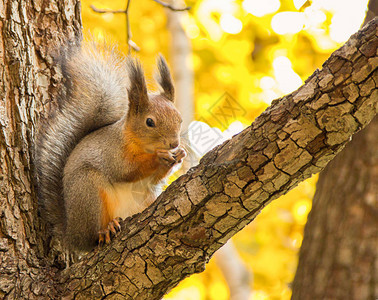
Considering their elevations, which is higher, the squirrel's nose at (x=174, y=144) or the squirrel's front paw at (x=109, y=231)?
the squirrel's nose at (x=174, y=144)

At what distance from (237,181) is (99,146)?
1121 millimetres

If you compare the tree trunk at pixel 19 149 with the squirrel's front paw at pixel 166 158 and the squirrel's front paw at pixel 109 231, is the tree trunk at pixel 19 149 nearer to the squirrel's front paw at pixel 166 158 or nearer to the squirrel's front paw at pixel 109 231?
the squirrel's front paw at pixel 109 231

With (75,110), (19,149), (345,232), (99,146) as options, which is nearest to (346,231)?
(345,232)

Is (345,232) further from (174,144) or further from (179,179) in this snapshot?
(179,179)

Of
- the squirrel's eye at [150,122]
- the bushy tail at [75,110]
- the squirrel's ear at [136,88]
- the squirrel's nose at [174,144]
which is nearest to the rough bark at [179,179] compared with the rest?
the bushy tail at [75,110]

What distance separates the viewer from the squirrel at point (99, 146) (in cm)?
226

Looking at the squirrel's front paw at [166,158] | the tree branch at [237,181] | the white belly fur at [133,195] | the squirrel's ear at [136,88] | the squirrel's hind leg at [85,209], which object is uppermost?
the squirrel's ear at [136,88]

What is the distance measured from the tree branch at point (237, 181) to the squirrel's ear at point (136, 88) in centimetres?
83

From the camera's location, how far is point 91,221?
2.25 meters

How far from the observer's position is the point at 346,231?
251 cm

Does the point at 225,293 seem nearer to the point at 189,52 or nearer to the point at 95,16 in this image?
the point at 189,52

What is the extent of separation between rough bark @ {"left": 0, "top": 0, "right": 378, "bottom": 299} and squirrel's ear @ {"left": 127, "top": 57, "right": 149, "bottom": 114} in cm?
44

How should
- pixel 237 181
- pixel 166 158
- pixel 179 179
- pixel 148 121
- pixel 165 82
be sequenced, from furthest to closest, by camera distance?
pixel 165 82, pixel 148 121, pixel 166 158, pixel 179 179, pixel 237 181

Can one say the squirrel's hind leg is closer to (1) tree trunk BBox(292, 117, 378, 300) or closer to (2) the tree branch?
(2) the tree branch
